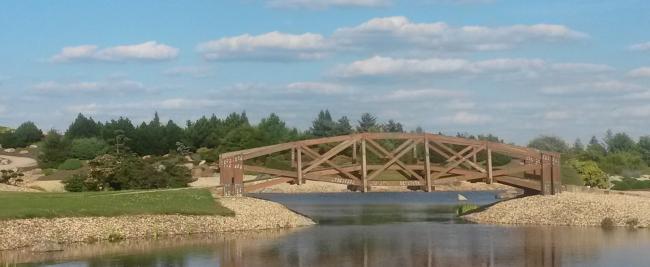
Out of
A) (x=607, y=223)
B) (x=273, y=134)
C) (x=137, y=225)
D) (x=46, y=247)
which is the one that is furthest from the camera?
(x=273, y=134)

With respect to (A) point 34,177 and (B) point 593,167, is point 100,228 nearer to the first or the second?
(A) point 34,177

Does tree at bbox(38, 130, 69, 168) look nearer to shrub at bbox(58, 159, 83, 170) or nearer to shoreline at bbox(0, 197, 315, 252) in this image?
shrub at bbox(58, 159, 83, 170)

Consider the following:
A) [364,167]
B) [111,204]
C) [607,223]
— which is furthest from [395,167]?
[111,204]

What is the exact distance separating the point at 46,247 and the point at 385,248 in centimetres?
1936

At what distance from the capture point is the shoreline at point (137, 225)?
5009cm

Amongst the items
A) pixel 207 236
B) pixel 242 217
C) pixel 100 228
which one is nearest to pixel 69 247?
pixel 100 228

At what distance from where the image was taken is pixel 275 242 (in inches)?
2072

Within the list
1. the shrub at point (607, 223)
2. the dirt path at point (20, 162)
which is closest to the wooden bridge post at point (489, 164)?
the shrub at point (607, 223)

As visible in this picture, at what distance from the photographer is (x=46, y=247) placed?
4847cm

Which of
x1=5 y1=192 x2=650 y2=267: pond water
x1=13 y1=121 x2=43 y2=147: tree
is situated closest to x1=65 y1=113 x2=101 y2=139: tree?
x1=13 y1=121 x2=43 y2=147: tree

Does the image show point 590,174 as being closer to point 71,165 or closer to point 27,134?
point 71,165

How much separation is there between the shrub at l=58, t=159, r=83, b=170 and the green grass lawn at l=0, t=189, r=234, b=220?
72.1 meters

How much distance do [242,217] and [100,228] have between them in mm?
12454

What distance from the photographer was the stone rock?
48188mm
